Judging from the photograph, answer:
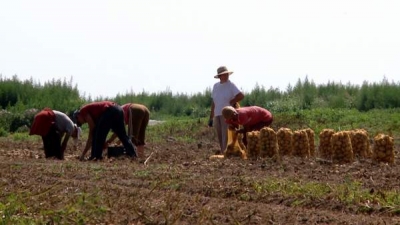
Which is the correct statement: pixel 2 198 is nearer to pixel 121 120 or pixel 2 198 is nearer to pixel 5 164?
pixel 5 164

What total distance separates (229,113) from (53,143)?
11.2 feet

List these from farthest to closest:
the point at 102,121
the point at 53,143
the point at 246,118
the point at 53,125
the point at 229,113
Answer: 1. the point at 53,143
2. the point at 53,125
3. the point at 102,121
4. the point at 246,118
5. the point at 229,113

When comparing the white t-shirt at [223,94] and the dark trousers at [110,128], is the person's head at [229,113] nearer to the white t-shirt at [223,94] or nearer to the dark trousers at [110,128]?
the white t-shirt at [223,94]

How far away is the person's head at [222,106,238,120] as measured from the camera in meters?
13.6

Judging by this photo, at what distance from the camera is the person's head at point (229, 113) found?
13.6m

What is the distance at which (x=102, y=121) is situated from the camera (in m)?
14.3

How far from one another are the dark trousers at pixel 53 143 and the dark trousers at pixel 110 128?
0.81 metres

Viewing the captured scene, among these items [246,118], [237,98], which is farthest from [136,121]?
[246,118]

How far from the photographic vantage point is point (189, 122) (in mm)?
24922

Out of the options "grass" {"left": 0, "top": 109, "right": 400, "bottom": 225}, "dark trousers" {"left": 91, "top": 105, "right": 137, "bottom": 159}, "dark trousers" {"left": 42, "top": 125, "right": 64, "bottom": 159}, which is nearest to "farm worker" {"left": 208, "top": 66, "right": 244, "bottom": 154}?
"dark trousers" {"left": 91, "top": 105, "right": 137, "bottom": 159}

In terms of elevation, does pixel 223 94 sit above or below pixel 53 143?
above

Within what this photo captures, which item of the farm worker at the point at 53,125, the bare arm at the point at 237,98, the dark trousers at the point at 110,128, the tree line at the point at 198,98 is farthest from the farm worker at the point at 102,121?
the tree line at the point at 198,98

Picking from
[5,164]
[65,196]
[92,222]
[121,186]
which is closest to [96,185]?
[121,186]

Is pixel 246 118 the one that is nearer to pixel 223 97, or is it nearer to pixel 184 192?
pixel 223 97
